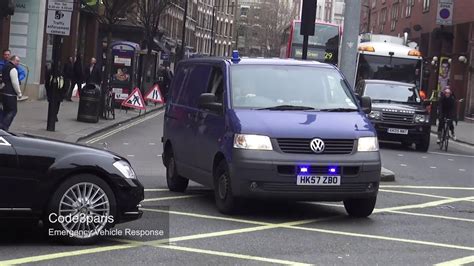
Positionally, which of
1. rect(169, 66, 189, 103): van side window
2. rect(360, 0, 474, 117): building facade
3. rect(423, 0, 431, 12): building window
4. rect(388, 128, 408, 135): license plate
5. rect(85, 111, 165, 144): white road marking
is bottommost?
rect(85, 111, 165, 144): white road marking

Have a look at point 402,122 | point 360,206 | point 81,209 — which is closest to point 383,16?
point 402,122

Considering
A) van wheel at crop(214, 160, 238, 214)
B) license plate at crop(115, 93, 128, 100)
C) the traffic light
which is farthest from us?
license plate at crop(115, 93, 128, 100)

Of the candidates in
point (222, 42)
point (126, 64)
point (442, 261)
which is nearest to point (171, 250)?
point (442, 261)

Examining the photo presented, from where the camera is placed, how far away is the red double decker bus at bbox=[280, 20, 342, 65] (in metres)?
34.6

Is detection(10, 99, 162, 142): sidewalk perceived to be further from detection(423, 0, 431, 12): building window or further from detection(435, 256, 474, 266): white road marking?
detection(423, 0, 431, 12): building window

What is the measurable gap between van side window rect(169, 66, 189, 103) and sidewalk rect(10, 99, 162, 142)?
5.05m

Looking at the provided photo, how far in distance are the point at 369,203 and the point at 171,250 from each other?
3.11m

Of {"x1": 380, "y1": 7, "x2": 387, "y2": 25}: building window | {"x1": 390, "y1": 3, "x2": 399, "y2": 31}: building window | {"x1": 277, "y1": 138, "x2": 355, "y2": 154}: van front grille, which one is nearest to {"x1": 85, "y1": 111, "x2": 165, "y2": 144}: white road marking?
{"x1": 277, "y1": 138, "x2": 355, "y2": 154}: van front grille

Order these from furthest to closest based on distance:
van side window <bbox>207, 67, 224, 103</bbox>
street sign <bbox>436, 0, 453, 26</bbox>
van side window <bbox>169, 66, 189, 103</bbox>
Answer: street sign <bbox>436, 0, 453, 26</bbox>, van side window <bbox>169, 66, 189, 103</bbox>, van side window <bbox>207, 67, 224, 103</bbox>

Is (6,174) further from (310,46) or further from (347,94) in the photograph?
(310,46)

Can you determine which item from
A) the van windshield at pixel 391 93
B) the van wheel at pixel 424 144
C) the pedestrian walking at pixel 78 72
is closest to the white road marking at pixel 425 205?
the van wheel at pixel 424 144

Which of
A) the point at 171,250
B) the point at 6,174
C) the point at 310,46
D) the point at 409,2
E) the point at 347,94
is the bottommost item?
the point at 171,250

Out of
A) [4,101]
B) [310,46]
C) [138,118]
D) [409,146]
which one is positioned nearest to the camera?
[4,101]

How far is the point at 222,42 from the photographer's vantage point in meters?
112
